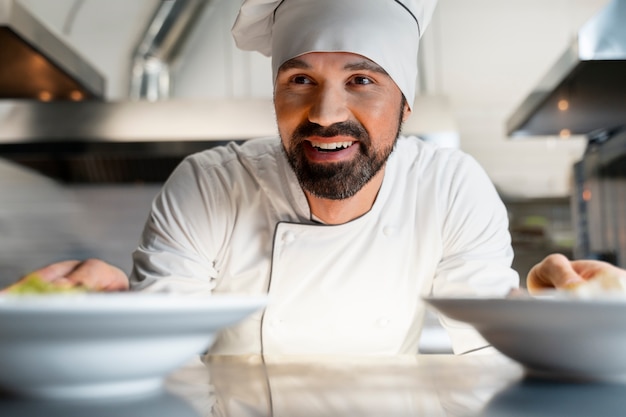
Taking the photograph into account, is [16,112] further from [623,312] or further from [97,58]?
[623,312]

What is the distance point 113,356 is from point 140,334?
22 millimetres

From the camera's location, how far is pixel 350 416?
0.43 m

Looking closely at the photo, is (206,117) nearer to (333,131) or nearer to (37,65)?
(37,65)

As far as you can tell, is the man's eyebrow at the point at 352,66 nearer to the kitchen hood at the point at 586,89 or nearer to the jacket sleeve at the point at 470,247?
the jacket sleeve at the point at 470,247

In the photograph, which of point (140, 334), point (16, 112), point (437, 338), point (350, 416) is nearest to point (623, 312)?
point (350, 416)

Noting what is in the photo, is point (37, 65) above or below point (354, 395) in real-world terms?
above

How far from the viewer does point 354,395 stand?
1.64ft

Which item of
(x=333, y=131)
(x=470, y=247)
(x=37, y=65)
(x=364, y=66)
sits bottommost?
(x=470, y=247)

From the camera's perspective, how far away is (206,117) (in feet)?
8.80

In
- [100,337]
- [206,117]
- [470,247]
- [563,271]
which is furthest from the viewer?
[206,117]

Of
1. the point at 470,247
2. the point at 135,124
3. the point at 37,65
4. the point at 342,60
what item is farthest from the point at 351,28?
the point at 135,124

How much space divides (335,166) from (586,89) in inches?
54.2

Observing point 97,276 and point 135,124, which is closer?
point 97,276

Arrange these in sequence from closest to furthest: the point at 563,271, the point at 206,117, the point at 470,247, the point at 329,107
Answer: the point at 563,271 < the point at 329,107 < the point at 470,247 < the point at 206,117
